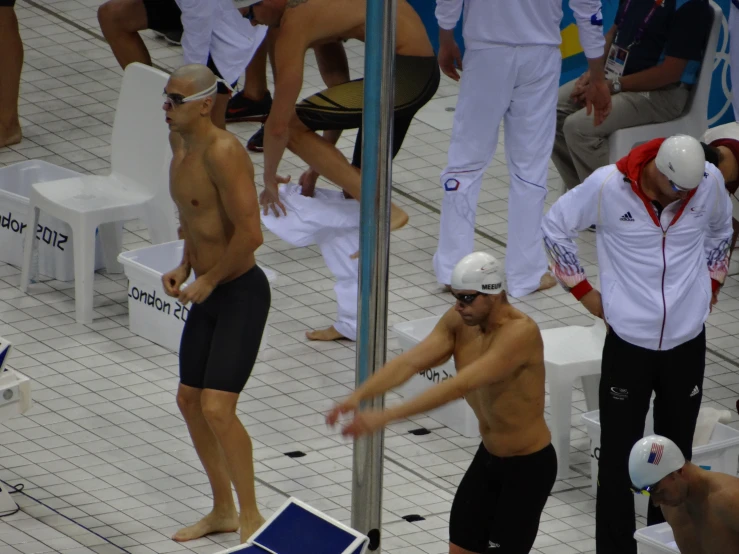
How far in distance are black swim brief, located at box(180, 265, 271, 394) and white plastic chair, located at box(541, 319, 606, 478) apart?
4.34ft

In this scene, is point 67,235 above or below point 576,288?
below

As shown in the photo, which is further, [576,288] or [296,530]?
[576,288]

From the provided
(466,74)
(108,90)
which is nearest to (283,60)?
(466,74)

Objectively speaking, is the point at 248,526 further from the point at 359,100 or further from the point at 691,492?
the point at 359,100

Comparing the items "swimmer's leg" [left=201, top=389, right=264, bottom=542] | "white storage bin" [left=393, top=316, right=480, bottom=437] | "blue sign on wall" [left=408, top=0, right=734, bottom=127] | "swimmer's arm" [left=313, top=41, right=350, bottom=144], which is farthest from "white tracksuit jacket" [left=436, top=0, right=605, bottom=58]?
"swimmer's leg" [left=201, top=389, right=264, bottom=542]

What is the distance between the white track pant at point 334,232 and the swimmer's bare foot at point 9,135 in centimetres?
274

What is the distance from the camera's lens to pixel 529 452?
551 cm

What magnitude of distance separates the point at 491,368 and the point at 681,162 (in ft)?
3.49

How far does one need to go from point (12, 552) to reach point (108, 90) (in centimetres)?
555

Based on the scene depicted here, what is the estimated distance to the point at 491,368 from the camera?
526 centimetres

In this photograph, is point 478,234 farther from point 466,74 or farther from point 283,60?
point 283,60

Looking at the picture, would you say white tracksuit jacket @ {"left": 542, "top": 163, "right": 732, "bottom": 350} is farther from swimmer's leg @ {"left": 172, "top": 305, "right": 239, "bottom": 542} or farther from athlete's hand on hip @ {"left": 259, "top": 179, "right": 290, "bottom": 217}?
athlete's hand on hip @ {"left": 259, "top": 179, "right": 290, "bottom": 217}

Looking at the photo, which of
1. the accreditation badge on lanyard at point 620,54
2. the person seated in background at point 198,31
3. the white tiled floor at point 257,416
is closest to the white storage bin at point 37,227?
the white tiled floor at point 257,416

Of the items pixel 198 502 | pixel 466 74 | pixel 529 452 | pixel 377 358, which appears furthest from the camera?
pixel 466 74
